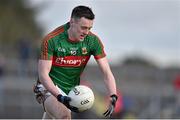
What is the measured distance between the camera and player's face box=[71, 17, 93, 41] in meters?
11.9

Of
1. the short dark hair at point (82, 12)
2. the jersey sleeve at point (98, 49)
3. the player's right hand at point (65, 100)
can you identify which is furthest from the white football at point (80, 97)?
the short dark hair at point (82, 12)

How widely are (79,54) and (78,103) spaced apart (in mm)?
983

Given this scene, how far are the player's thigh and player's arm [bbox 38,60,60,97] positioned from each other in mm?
538

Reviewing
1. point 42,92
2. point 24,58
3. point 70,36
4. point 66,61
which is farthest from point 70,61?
point 24,58

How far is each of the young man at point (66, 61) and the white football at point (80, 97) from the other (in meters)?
0.08

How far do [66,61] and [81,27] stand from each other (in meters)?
0.79

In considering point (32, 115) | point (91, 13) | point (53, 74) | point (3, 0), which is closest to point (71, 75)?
point (53, 74)

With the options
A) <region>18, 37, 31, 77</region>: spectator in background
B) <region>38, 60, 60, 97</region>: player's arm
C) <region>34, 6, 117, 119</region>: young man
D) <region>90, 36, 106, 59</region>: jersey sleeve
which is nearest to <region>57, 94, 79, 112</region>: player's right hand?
<region>34, 6, 117, 119</region>: young man

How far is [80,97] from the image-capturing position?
11734 mm

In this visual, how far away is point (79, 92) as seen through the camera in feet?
38.7

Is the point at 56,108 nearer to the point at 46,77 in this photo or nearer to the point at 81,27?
the point at 46,77

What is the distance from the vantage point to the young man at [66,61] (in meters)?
11.9

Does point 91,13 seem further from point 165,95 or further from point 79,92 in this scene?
point 165,95

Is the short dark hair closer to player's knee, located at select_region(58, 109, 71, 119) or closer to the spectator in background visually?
player's knee, located at select_region(58, 109, 71, 119)
